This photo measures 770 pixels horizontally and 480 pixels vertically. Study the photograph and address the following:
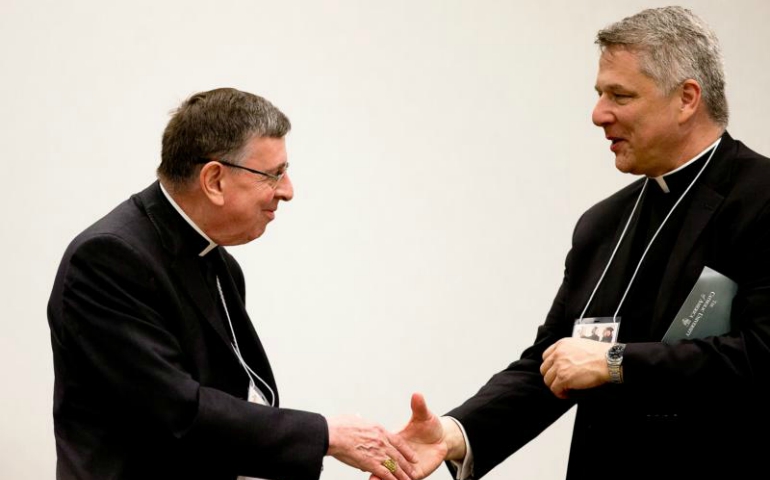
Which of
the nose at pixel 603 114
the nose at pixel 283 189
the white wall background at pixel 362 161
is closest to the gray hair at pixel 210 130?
the nose at pixel 283 189

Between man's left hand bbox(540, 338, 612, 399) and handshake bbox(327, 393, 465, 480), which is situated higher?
man's left hand bbox(540, 338, 612, 399)

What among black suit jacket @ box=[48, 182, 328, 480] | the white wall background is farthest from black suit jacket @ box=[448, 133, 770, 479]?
the white wall background

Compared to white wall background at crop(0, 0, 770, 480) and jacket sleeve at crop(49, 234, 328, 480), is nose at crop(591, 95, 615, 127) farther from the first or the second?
white wall background at crop(0, 0, 770, 480)

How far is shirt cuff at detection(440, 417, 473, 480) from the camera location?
3.26 m

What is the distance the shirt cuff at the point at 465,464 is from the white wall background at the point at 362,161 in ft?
4.04

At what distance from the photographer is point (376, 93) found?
462 centimetres

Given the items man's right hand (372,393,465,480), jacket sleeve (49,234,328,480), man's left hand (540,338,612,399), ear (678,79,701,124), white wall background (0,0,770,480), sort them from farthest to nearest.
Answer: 1. white wall background (0,0,770,480)
2. man's right hand (372,393,465,480)
3. ear (678,79,701,124)
4. man's left hand (540,338,612,399)
5. jacket sleeve (49,234,328,480)

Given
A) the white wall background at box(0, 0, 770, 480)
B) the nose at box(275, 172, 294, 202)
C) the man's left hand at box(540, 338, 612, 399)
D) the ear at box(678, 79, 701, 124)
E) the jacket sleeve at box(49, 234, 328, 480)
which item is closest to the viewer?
the jacket sleeve at box(49, 234, 328, 480)

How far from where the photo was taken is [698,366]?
265 cm

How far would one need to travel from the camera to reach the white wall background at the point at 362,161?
13.4ft

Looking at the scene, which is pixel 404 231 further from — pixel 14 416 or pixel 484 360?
pixel 14 416

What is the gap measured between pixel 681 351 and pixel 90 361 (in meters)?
1.39

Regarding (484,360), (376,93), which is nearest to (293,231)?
(376,93)

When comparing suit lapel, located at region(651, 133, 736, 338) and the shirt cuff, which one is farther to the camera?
the shirt cuff
